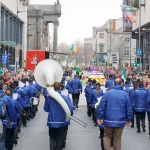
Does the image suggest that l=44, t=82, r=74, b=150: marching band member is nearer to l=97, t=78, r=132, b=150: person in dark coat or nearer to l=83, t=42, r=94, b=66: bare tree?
l=97, t=78, r=132, b=150: person in dark coat

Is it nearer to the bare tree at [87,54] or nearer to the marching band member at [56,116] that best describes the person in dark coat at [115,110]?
the marching band member at [56,116]

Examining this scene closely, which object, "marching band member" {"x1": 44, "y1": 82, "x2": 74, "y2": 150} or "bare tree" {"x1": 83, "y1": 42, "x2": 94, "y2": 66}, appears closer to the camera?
"marching band member" {"x1": 44, "y1": 82, "x2": 74, "y2": 150}

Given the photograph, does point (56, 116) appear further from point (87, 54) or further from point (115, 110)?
point (87, 54)

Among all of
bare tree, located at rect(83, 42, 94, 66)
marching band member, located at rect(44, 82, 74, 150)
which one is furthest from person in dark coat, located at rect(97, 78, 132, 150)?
bare tree, located at rect(83, 42, 94, 66)

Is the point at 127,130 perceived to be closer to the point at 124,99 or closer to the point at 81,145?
the point at 81,145

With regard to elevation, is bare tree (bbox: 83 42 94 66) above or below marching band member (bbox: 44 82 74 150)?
above

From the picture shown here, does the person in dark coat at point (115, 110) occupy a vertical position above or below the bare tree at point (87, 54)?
below

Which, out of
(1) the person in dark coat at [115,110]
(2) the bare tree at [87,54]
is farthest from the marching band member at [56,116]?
(2) the bare tree at [87,54]

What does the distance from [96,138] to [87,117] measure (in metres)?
5.24

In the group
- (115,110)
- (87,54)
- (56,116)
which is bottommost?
(56,116)

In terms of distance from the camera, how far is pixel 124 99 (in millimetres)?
9352

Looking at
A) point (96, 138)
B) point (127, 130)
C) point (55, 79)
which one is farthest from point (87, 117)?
point (55, 79)

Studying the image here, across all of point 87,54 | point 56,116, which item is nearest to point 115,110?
point 56,116

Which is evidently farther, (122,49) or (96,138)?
(122,49)
